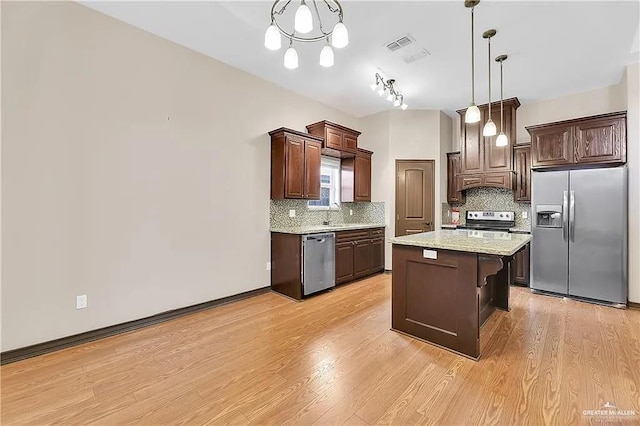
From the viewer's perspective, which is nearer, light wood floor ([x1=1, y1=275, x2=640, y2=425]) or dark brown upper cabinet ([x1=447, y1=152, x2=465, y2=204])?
light wood floor ([x1=1, y1=275, x2=640, y2=425])

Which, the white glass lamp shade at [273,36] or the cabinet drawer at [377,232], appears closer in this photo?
the white glass lamp shade at [273,36]

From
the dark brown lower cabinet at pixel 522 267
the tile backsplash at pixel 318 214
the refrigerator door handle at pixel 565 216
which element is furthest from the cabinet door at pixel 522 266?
the tile backsplash at pixel 318 214

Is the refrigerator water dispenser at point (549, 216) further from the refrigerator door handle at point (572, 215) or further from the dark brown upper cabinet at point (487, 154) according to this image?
the dark brown upper cabinet at point (487, 154)

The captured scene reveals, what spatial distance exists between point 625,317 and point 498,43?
338 centimetres

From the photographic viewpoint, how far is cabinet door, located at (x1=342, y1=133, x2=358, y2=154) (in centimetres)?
493

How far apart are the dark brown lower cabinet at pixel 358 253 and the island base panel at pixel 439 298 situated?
5.42 ft

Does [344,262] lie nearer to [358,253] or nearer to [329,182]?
[358,253]

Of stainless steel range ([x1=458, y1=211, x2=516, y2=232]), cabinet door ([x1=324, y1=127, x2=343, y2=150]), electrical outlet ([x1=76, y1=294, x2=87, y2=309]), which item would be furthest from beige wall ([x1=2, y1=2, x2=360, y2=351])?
stainless steel range ([x1=458, y1=211, x2=516, y2=232])

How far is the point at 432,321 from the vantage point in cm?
254

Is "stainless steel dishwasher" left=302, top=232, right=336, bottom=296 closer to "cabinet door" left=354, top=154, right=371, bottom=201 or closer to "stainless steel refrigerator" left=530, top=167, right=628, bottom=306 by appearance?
"cabinet door" left=354, top=154, right=371, bottom=201

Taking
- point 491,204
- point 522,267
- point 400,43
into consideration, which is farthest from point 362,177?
point 522,267

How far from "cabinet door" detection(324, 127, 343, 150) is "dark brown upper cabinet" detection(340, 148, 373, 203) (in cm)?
54

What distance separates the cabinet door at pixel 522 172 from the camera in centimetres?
461

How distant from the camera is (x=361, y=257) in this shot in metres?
4.81
